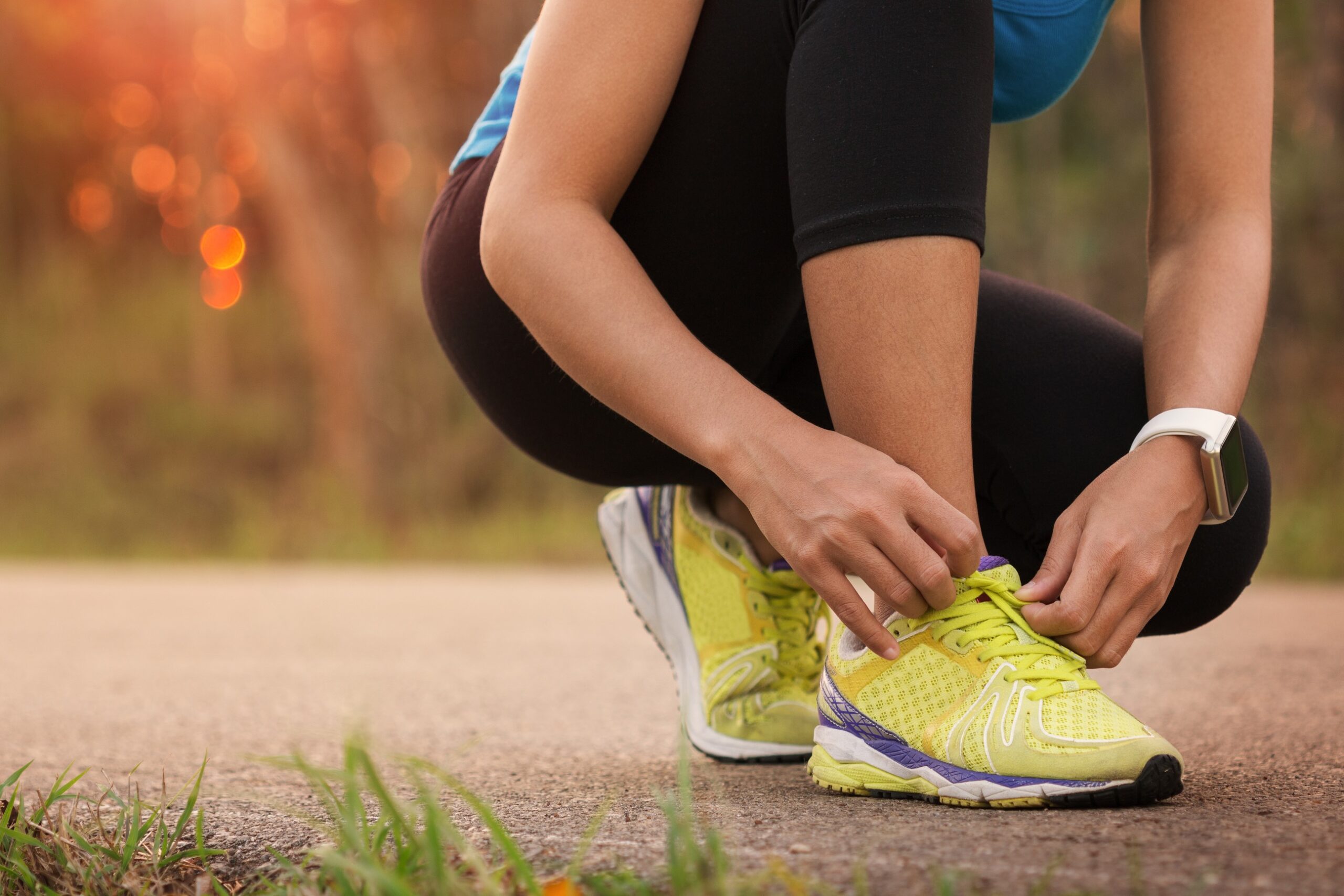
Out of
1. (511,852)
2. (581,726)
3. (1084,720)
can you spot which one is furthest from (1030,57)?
(581,726)

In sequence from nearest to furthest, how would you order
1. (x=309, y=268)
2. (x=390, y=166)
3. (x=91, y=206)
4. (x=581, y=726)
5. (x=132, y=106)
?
(x=581, y=726)
(x=309, y=268)
(x=390, y=166)
(x=132, y=106)
(x=91, y=206)

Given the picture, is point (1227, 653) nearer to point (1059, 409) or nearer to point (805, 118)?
point (1059, 409)

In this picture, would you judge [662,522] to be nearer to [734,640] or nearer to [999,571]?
[734,640]

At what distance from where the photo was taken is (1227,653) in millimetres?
2123

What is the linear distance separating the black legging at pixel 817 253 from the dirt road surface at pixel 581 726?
29 cm

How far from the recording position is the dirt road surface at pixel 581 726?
2.28 ft

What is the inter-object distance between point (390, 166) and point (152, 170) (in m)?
4.11

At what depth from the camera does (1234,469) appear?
0.93m

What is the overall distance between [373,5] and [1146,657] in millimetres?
7342

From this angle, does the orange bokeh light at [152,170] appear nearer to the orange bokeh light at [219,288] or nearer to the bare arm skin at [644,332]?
the orange bokeh light at [219,288]

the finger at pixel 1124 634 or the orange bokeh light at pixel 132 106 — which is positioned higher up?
the orange bokeh light at pixel 132 106

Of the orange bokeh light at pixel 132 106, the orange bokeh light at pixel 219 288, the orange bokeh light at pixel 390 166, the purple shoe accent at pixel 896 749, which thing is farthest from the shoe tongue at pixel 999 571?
the orange bokeh light at pixel 132 106

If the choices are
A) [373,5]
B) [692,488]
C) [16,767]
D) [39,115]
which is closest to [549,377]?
[692,488]

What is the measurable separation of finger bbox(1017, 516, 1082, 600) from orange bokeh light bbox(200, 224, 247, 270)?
9.86 meters
